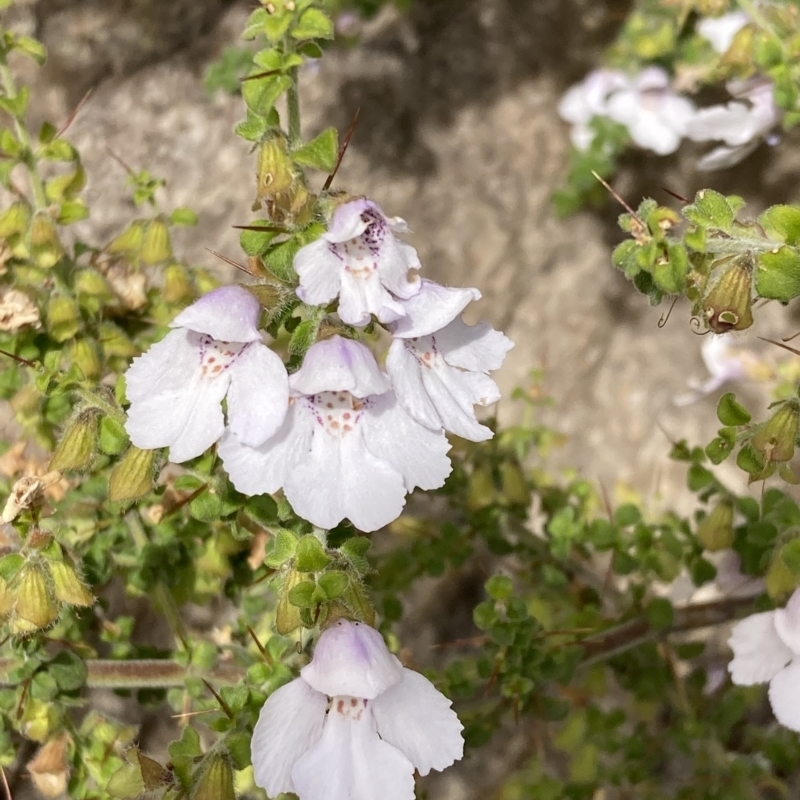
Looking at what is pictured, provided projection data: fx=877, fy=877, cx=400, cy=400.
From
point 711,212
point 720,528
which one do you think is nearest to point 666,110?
point 720,528

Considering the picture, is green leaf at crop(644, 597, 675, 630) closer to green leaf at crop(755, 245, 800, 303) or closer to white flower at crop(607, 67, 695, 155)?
green leaf at crop(755, 245, 800, 303)

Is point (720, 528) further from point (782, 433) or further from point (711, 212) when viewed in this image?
point (711, 212)

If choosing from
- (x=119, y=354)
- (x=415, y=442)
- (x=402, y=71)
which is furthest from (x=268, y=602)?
(x=402, y=71)

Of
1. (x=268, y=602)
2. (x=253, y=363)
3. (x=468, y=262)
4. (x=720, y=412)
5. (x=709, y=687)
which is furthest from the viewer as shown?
(x=468, y=262)

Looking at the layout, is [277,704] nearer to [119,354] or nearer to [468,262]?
[119,354]

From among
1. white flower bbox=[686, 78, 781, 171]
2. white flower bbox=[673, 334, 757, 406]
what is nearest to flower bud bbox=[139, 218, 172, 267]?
white flower bbox=[686, 78, 781, 171]

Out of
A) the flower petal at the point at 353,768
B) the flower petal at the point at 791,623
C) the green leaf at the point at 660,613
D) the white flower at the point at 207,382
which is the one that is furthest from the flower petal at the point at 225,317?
the green leaf at the point at 660,613
